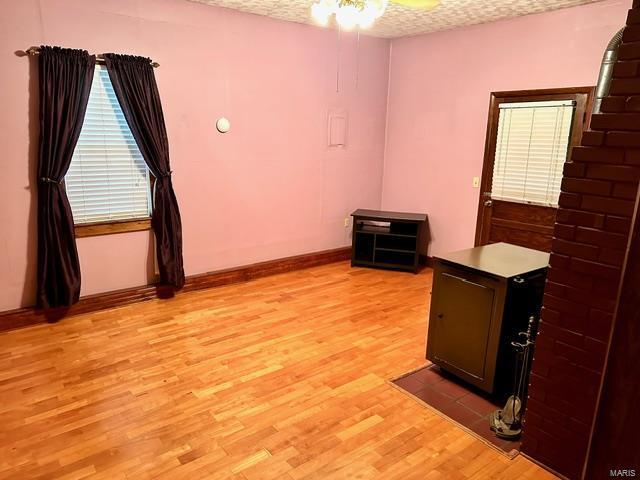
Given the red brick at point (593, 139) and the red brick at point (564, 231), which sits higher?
the red brick at point (593, 139)

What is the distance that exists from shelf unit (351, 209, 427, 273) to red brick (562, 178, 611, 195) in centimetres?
319

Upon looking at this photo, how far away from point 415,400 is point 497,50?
3729 millimetres

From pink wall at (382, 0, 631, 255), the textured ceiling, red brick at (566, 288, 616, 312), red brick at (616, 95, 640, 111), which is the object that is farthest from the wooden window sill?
red brick at (616, 95, 640, 111)

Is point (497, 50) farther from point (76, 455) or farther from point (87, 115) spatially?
point (76, 455)

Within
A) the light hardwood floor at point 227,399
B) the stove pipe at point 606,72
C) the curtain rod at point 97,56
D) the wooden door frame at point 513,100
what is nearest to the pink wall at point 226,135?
the curtain rod at point 97,56

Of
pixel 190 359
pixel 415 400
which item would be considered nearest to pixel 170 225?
pixel 190 359

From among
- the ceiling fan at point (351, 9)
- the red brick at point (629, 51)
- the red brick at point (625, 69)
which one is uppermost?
the ceiling fan at point (351, 9)

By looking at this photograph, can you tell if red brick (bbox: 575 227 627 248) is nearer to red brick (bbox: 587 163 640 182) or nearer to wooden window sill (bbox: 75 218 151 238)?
red brick (bbox: 587 163 640 182)

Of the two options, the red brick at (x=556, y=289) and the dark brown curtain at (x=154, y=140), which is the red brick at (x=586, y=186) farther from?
the dark brown curtain at (x=154, y=140)

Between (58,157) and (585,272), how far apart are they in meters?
3.72

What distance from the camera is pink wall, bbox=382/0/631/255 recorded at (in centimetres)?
405

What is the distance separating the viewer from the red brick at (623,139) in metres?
1.81

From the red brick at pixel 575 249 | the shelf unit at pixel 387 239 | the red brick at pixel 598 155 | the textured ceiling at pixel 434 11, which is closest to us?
the red brick at pixel 598 155

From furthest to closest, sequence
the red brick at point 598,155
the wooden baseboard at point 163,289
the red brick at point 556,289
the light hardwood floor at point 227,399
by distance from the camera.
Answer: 1. the wooden baseboard at point 163,289
2. the light hardwood floor at point 227,399
3. the red brick at point 556,289
4. the red brick at point 598,155
